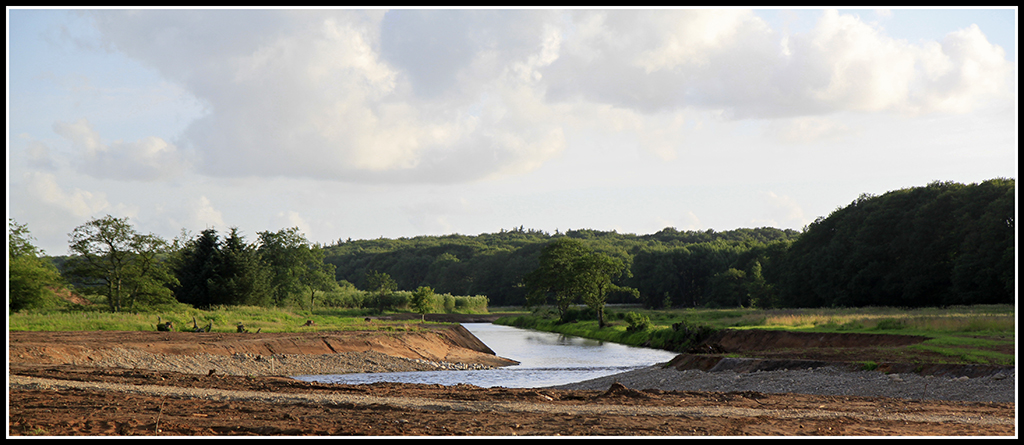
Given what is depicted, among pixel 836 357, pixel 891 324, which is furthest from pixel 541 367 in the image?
pixel 891 324

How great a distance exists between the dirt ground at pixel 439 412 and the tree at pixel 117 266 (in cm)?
3491

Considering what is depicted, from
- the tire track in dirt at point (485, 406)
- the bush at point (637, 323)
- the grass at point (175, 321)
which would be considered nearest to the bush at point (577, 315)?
the bush at point (637, 323)

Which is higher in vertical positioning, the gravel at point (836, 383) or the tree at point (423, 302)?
the gravel at point (836, 383)

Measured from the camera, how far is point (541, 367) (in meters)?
32.1

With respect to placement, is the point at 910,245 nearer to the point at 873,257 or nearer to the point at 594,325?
the point at 873,257

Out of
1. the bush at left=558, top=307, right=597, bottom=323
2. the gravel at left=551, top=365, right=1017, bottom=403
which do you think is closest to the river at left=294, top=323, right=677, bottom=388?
the gravel at left=551, top=365, right=1017, bottom=403

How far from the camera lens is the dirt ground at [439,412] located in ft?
31.4

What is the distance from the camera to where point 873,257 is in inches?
2618

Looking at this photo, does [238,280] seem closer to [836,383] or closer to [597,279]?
[597,279]

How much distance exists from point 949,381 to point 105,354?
27338mm

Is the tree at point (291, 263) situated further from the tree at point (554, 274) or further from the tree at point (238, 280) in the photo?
the tree at point (554, 274)

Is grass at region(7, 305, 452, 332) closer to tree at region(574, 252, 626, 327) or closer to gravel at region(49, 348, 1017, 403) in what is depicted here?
gravel at region(49, 348, 1017, 403)

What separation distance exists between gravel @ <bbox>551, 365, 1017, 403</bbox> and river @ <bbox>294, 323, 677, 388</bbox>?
3402 millimetres

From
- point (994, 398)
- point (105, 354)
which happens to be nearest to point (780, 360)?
point (994, 398)
